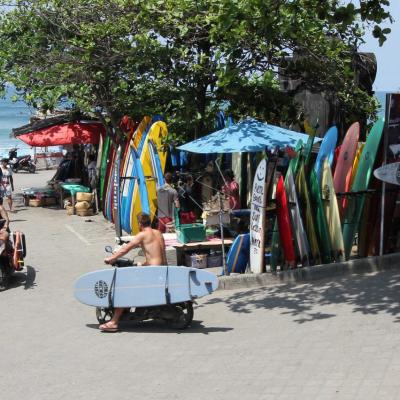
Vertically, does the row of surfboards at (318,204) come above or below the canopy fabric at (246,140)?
below

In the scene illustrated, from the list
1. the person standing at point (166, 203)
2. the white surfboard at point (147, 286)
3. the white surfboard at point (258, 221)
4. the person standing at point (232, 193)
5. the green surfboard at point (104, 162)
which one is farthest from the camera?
the green surfboard at point (104, 162)

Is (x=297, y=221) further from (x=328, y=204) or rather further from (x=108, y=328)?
(x=108, y=328)

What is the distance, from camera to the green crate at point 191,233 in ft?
43.3

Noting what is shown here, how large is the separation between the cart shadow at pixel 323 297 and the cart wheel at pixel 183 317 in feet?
3.17

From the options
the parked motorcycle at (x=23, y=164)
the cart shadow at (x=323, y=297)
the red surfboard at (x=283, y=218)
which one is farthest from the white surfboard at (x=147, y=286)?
the parked motorcycle at (x=23, y=164)

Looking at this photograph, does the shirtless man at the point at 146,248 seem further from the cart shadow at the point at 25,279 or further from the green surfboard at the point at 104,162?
the green surfboard at the point at 104,162

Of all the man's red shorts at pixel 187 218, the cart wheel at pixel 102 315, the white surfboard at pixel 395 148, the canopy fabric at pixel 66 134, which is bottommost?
the cart wheel at pixel 102 315

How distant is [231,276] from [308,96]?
7823 mm

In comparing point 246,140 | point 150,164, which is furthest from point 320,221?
point 150,164

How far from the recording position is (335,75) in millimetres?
16141

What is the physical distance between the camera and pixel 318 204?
1220 centimetres

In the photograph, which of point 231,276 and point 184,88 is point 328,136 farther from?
point 184,88

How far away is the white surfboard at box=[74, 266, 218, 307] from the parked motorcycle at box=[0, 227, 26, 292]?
9.88 ft

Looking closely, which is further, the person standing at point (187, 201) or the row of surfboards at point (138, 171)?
the row of surfboards at point (138, 171)
